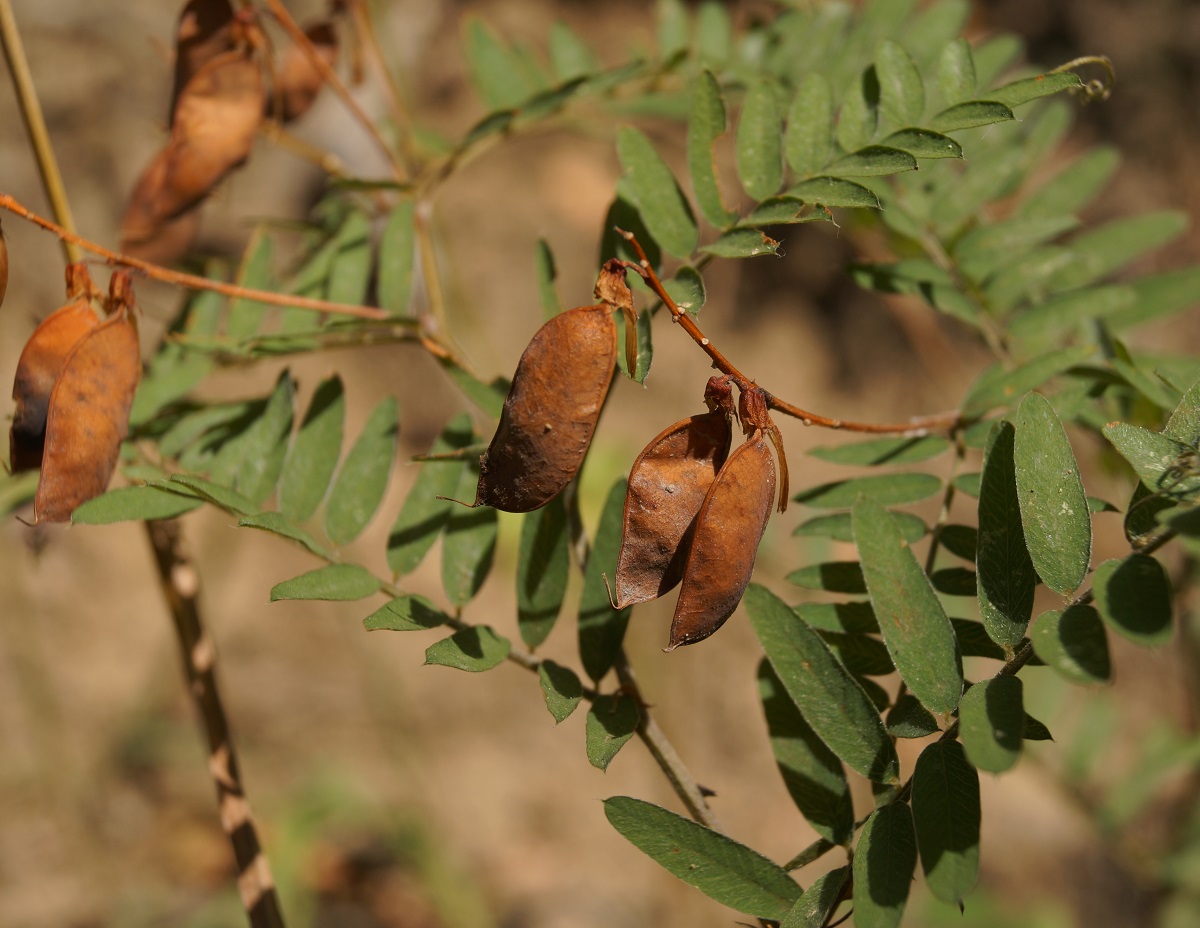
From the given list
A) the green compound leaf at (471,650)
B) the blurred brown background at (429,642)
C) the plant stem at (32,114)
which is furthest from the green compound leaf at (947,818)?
the blurred brown background at (429,642)

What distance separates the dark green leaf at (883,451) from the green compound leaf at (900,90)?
1.14ft

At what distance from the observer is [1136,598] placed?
784 mm

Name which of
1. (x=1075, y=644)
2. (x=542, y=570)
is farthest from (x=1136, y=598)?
(x=542, y=570)

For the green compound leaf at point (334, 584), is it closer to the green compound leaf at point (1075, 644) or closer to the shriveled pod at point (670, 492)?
the shriveled pod at point (670, 492)

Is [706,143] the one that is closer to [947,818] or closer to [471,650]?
[471,650]

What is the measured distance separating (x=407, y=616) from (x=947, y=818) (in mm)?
500

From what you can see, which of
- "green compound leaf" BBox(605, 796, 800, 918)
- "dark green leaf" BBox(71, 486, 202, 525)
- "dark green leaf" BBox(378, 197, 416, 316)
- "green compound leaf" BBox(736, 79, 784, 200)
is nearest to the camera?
"green compound leaf" BBox(605, 796, 800, 918)

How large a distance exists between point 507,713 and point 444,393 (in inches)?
45.2

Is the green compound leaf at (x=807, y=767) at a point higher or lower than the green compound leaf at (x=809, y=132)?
lower

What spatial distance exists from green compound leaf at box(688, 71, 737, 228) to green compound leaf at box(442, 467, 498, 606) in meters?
0.38

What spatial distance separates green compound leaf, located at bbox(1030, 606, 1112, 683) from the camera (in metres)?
0.76

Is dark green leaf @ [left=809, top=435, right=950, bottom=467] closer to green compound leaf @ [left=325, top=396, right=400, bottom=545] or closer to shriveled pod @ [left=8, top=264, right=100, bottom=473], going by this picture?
green compound leaf @ [left=325, top=396, right=400, bottom=545]

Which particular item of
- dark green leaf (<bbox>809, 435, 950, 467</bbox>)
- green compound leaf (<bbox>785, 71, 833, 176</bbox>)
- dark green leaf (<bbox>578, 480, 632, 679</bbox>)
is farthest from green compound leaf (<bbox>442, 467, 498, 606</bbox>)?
green compound leaf (<bbox>785, 71, 833, 176</bbox>)

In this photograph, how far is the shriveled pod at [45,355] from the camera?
964 mm
